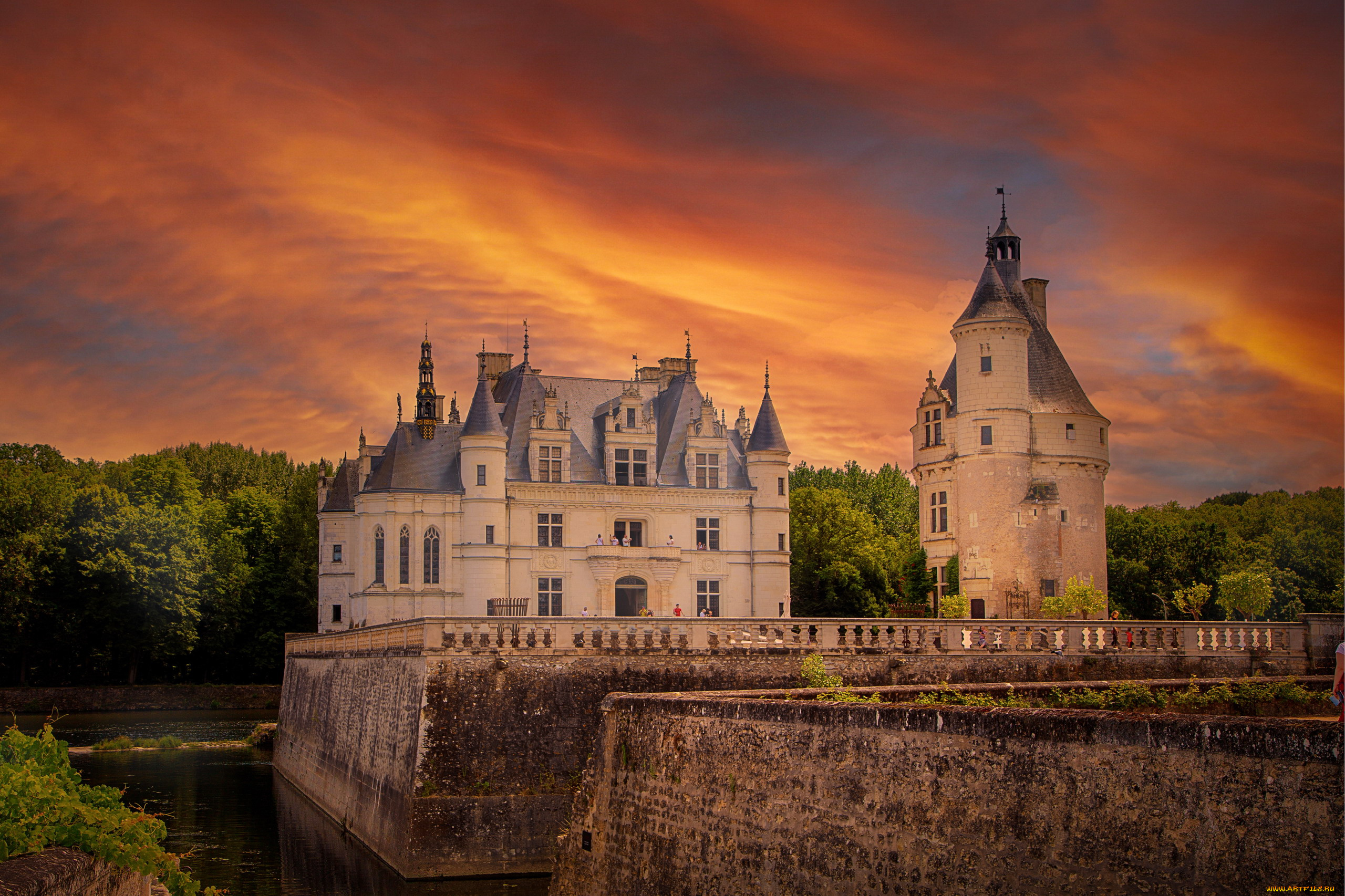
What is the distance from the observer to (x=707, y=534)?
148 ft

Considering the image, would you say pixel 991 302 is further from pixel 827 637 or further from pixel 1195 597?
pixel 827 637

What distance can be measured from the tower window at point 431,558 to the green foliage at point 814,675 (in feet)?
71.9

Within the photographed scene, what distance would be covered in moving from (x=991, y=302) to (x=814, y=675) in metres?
17.9

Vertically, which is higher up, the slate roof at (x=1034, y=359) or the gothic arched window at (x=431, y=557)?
the slate roof at (x=1034, y=359)

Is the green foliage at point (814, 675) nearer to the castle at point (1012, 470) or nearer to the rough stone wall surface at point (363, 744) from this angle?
the rough stone wall surface at point (363, 744)

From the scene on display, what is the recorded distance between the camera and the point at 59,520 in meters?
64.8

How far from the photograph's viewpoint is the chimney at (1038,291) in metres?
42.8

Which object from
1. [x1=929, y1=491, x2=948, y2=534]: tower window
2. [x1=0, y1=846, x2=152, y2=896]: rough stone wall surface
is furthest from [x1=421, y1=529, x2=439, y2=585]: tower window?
[x1=0, y1=846, x2=152, y2=896]: rough stone wall surface

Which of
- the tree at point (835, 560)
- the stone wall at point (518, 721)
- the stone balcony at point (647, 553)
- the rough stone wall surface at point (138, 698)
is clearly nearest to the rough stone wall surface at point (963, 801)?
the stone wall at point (518, 721)

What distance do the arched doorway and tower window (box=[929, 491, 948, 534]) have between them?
10.3 metres

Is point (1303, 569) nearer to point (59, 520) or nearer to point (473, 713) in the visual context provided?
point (473, 713)

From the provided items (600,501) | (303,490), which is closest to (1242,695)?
(600,501)

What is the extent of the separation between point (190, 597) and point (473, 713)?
4640 cm

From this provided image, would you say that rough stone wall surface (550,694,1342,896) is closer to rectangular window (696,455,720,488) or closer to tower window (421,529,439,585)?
rectangular window (696,455,720,488)
